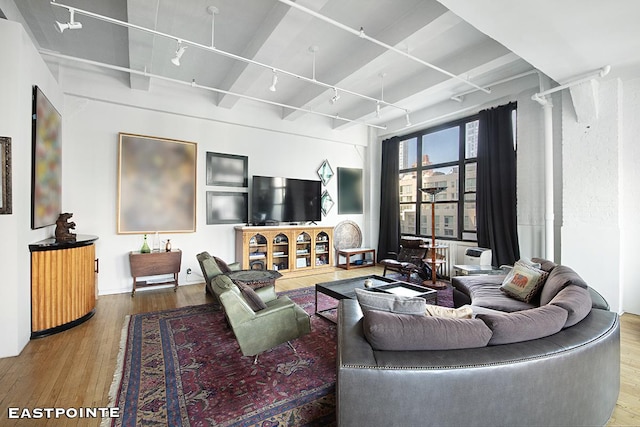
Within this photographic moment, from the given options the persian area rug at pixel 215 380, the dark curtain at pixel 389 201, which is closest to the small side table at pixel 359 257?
the dark curtain at pixel 389 201

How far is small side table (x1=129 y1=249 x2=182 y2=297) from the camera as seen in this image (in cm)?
460

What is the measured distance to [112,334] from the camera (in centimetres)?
322

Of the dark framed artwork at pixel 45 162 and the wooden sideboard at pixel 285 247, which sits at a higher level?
the dark framed artwork at pixel 45 162

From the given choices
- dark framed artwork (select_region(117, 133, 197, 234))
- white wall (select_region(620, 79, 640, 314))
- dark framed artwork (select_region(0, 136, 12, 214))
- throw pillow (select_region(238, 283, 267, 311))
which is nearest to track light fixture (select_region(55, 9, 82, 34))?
dark framed artwork (select_region(0, 136, 12, 214))

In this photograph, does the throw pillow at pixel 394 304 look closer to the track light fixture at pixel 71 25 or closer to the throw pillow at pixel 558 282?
the throw pillow at pixel 558 282

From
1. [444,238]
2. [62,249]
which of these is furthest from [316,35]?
[444,238]

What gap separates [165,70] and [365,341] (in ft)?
16.3

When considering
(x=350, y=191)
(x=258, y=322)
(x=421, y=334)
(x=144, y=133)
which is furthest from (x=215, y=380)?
(x=350, y=191)

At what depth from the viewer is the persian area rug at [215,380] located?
1.95m

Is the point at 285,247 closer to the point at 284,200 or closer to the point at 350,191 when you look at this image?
the point at 284,200

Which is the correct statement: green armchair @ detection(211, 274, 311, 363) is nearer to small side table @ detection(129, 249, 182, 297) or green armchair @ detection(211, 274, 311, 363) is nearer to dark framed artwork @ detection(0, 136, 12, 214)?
dark framed artwork @ detection(0, 136, 12, 214)

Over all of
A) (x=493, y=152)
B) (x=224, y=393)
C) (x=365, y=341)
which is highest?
(x=493, y=152)

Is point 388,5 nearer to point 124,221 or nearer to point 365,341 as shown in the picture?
point 365,341

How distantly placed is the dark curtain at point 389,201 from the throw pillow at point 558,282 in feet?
13.5
